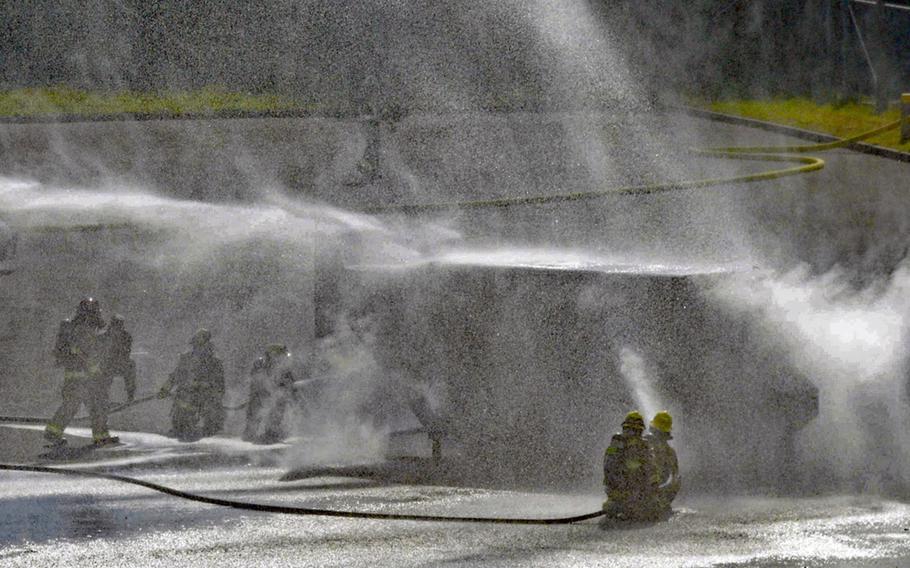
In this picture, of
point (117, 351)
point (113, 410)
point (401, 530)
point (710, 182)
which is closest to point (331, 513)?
point (401, 530)

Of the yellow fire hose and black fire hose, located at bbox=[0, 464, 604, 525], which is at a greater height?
the yellow fire hose

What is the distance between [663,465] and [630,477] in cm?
45

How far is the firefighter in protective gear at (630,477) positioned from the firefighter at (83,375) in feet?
21.1

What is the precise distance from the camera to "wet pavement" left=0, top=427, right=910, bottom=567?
28.9 ft

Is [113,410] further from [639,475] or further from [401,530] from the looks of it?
[639,475]

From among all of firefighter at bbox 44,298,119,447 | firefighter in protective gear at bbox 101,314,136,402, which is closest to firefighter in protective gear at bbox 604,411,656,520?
firefighter at bbox 44,298,119,447

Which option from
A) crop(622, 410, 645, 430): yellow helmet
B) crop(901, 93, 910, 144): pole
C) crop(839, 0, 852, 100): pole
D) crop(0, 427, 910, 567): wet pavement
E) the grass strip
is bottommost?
crop(0, 427, 910, 567): wet pavement

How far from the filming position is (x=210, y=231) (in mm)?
26422

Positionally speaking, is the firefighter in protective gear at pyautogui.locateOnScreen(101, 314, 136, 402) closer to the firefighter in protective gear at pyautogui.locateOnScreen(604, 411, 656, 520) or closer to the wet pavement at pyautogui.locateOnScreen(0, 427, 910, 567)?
the wet pavement at pyautogui.locateOnScreen(0, 427, 910, 567)

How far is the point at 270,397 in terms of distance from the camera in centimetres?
1456

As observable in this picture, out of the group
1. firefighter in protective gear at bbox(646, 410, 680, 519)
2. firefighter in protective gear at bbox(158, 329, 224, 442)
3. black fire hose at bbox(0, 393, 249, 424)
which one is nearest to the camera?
firefighter in protective gear at bbox(646, 410, 680, 519)

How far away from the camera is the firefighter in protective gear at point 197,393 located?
584 inches

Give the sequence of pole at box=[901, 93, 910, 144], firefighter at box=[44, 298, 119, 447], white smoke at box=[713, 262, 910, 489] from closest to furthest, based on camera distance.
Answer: white smoke at box=[713, 262, 910, 489] < firefighter at box=[44, 298, 119, 447] < pole at box=[901, 93, 910, 144]

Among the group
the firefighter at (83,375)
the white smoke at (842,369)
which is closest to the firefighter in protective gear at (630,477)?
the white smoke at (842,369)
